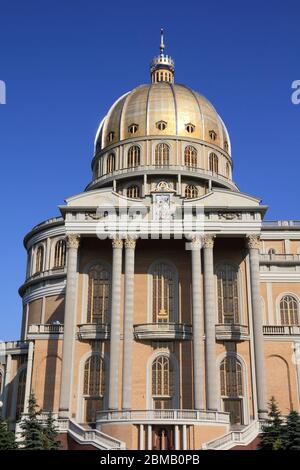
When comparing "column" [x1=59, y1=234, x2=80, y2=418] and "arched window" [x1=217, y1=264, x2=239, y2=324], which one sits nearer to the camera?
"column" [x1=59, y1=234, x2=80, y2=418]

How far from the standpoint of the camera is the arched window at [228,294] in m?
45.0

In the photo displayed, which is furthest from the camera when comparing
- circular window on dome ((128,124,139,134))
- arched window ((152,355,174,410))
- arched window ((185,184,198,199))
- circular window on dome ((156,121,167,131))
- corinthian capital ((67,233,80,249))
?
circular window on dome ((128,124,139,134))

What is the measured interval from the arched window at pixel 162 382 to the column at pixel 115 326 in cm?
326

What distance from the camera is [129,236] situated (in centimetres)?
4462

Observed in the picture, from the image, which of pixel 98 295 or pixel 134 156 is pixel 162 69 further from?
pixel 98 295

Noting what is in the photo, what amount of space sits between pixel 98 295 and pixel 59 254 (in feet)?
54.0

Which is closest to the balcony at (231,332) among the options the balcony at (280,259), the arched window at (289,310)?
the arched window at (289,310)

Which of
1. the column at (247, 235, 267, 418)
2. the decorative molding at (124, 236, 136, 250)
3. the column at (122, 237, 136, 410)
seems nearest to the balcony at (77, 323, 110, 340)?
the column at (122, 237, 136, 410)

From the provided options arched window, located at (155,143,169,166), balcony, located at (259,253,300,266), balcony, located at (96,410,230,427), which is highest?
arched window, located at (155,143,169,166)

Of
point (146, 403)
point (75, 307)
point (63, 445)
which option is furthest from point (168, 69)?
point (63, 445)

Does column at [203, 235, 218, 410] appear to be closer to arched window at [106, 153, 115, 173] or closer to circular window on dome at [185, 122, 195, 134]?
circular window on dome at [185, 122, 195, 134]

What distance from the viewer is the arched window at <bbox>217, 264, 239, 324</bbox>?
4497 centimetres

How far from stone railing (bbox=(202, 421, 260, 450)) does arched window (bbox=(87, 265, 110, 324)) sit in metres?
13.2

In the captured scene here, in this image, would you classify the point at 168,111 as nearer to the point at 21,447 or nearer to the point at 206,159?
the point at 206,159
